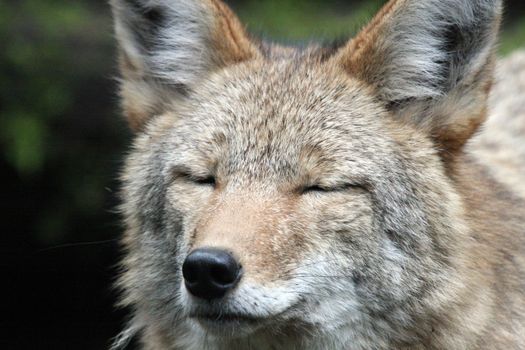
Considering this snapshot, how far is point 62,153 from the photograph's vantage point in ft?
28.7

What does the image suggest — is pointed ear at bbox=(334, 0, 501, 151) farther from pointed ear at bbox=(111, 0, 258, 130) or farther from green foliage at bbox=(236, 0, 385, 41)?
green foliage at bbox=(236, 0, 385, 41)

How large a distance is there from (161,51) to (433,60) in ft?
5.14

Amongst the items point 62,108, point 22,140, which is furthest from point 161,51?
point 62,108

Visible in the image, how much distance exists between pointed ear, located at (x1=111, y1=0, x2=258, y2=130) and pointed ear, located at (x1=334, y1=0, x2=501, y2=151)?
0.77 m

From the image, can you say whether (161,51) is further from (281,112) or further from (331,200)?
(331,200)

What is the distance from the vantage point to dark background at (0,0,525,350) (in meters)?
8.42

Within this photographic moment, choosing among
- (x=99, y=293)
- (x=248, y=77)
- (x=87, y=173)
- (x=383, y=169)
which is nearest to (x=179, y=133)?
(x=248, y=77)

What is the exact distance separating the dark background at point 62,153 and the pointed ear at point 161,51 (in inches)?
95.2

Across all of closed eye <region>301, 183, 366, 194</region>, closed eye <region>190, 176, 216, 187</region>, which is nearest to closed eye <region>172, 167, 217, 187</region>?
closed eye <region>190, 176, 216, 187</region>

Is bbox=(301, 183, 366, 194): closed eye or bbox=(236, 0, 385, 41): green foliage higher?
bbox=(236, 0, 385, 41): green foliage

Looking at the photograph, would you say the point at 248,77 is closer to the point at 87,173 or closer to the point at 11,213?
the point at 87,173

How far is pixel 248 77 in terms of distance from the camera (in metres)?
4.99

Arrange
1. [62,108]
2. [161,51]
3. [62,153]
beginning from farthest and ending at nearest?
[62,153] → [62,108] → [161,51]

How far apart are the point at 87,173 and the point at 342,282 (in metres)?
4.86
